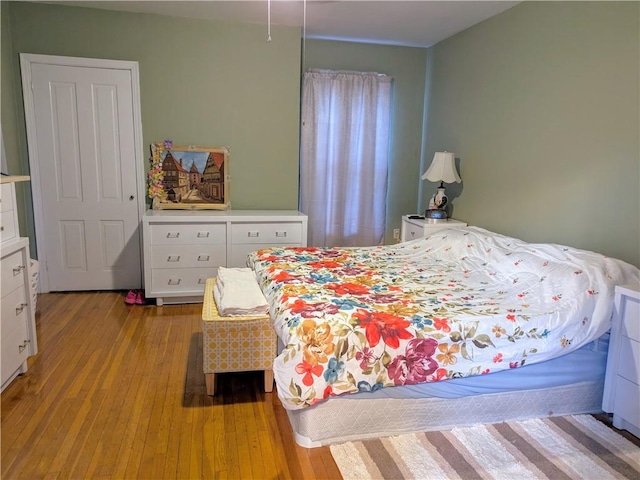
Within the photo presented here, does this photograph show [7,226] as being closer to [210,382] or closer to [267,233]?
[210,382]

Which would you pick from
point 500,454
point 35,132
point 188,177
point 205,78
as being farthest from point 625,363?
point 35,132

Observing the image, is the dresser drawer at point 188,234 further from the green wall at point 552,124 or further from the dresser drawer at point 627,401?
the dresser drawer at point 627,401

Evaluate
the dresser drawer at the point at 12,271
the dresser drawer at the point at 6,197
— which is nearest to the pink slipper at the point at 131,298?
the dresser drawer at the point at 12,271

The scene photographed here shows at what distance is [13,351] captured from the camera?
2441 mm

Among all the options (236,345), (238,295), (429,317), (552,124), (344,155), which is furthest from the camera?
(344,155)

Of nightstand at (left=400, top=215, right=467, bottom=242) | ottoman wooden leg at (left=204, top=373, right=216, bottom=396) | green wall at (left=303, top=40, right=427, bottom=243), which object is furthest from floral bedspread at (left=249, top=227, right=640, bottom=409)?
green wall at (left=303, top=40, right=427, bottom=243)

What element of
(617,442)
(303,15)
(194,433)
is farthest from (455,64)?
(194,433)

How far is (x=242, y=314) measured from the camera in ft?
7.89

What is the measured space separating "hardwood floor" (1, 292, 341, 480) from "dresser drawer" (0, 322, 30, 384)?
4.2 inches

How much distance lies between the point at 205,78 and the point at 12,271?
241 cm

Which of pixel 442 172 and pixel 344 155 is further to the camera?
pixel 344 155

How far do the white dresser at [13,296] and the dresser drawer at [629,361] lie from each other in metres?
3.05

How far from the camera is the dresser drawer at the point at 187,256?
3.80 metres

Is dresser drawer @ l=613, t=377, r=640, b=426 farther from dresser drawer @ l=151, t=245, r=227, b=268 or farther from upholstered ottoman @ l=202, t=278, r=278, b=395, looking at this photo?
dresser drawer @ l=151, t=245, r=227, b=268
